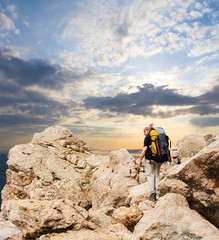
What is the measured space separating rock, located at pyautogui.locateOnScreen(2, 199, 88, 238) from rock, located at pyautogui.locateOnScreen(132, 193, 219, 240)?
2.44 m

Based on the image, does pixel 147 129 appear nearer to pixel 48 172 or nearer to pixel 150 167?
pixel 150 167

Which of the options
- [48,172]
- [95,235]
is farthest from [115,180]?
[48,172]

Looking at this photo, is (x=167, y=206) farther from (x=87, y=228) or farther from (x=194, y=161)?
(x=87, y=228)

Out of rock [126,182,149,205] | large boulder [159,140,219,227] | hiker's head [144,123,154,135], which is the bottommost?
rock [126,182,149,205]

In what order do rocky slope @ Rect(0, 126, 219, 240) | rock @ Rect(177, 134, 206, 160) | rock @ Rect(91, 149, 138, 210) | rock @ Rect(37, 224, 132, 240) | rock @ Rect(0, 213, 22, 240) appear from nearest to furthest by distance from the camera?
rocky slope @ Rect(0, 126, 219, 240)
rock @ Rect(37, 224, 132, 240)
rock @ Rect(0, 213, 22, 240)
rock @ Rect(91, 149, 138, 210)
rock @ Rect(177, 134, 206, 160)

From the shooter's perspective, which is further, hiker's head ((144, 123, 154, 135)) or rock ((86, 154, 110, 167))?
rock ((86, 154, 110, 167))

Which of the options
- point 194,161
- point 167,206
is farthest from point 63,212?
point 194,161

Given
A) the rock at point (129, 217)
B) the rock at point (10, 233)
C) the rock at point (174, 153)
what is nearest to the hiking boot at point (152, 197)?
the rock at point (129, 217)

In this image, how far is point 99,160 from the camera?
70.6 feet

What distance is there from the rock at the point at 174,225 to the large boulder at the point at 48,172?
1172 centimetres

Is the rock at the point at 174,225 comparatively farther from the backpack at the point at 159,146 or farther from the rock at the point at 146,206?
the backpack at the point at 159,146

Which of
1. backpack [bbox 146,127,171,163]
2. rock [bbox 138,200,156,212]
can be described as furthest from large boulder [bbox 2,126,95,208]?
backpack [bbox 146,127,171,163]

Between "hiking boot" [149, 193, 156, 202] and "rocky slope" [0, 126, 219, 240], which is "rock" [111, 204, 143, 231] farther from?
"hiking boot" [149, 193, 156, 202]

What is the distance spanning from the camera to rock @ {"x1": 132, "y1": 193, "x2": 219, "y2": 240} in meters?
5.88
